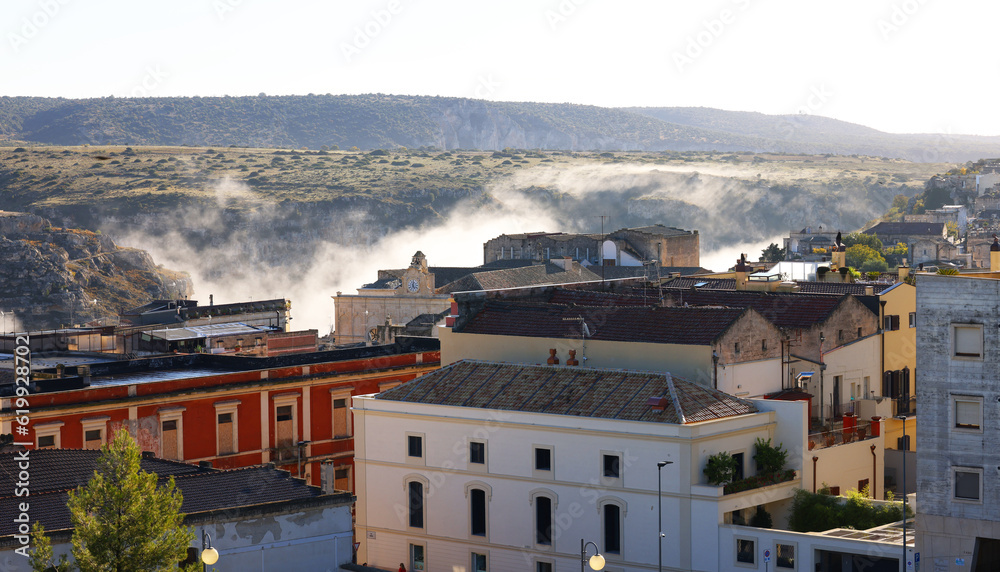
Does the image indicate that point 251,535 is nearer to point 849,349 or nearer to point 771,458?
point 771,458

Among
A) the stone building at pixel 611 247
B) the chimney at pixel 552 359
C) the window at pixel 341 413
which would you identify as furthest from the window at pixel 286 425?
the stone building at pixel 611 247

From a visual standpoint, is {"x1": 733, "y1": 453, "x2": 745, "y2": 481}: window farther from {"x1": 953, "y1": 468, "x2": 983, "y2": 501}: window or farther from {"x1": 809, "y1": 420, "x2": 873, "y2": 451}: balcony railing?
{"x1": 953, "y1": 468, "x2": 983, "y2": 501}: window

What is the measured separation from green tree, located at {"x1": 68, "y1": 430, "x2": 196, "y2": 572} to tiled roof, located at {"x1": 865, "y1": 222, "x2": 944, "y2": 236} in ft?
419

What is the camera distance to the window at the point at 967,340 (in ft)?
107

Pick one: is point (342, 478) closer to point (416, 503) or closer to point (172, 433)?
point (172, 433)

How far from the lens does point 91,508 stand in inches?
1110

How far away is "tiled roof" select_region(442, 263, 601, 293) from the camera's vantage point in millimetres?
87125

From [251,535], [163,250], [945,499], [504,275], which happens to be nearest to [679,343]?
[945,499]

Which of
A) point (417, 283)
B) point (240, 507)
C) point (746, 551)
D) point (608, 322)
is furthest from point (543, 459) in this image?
point (417, 283)

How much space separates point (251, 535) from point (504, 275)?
189 feet

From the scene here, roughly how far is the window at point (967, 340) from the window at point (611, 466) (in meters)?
9.77

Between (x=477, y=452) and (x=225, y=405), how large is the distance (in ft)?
35.8

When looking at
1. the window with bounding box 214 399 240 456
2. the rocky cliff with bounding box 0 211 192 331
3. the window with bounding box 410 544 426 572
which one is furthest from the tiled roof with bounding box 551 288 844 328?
the rocky cliff with bounding box 0 211 192 331

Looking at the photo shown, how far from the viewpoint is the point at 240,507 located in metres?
33.3
